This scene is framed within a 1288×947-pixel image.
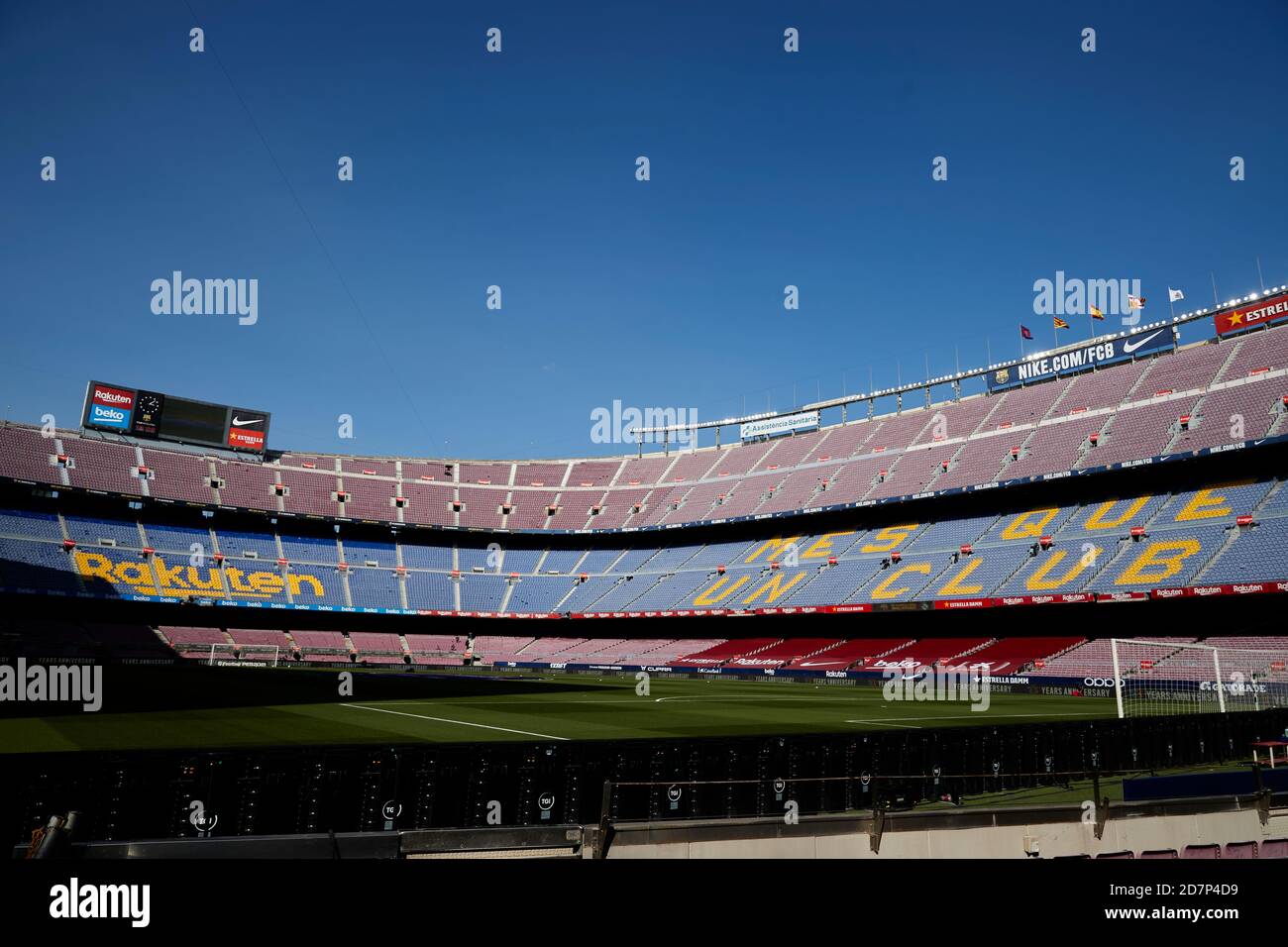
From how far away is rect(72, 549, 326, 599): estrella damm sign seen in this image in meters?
55.5

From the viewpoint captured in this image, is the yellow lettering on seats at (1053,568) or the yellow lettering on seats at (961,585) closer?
the yellow lettering on seats at (1053,568)

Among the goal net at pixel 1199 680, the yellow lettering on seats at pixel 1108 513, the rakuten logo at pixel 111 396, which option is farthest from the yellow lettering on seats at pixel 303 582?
the yellow lettering on seats at pixel 1108 513

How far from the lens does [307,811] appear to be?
9758mm

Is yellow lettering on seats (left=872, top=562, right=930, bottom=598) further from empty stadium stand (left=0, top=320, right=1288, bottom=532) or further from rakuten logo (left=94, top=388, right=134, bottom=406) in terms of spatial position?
rakuten logo (left=94, top=388, right=134, bottom=406)

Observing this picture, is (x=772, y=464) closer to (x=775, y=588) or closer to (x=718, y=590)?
(x=718, y=590)

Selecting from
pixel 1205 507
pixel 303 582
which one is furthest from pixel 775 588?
pixel 303 582

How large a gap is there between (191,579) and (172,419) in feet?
57.2

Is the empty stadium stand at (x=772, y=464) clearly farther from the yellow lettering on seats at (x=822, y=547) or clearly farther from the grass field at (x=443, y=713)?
the grass field at (x=443, y=713)

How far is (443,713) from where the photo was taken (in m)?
22.9

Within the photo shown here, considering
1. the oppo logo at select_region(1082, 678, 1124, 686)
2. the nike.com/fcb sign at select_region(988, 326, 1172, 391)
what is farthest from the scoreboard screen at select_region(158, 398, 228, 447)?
the oppo logo at select_region(1082, 678, 1124, 686)

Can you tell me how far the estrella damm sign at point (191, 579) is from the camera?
55531 mm

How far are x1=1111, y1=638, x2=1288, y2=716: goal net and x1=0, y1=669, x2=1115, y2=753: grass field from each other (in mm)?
2081

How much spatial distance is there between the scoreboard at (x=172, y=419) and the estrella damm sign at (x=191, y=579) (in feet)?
44.8
